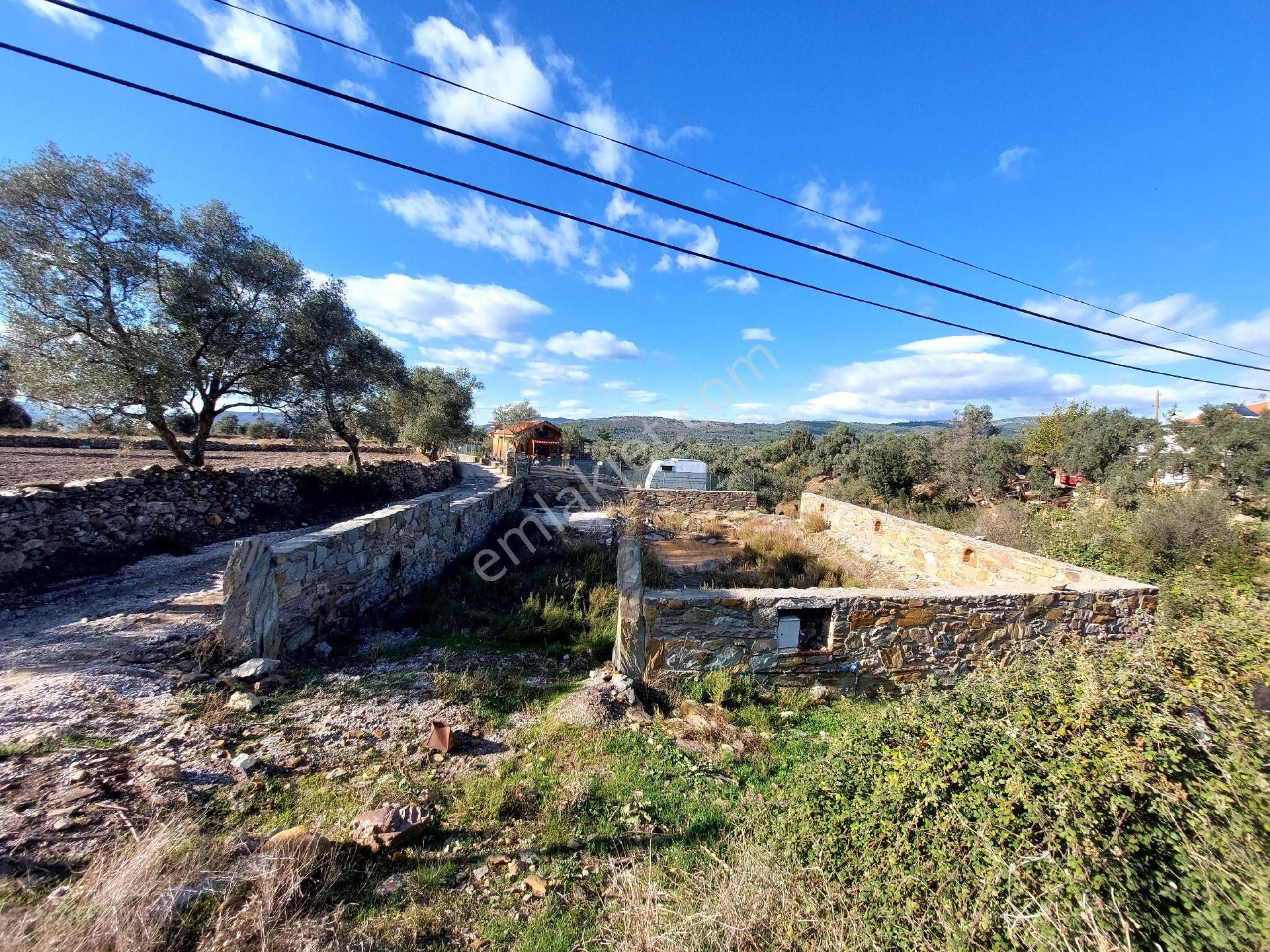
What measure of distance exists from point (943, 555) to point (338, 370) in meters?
13.6

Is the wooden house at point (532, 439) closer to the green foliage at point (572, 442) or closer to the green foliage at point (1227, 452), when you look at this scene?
the green foliage at point (572, 442)

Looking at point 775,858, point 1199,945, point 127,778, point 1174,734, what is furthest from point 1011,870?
point 127,778

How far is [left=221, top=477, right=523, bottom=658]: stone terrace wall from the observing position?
3.50 metres

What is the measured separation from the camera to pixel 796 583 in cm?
708

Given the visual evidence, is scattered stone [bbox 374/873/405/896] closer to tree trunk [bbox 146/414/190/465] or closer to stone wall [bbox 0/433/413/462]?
tree trunk [bbox 146/414/190/465]

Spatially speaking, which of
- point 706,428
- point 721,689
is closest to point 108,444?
point 721,689

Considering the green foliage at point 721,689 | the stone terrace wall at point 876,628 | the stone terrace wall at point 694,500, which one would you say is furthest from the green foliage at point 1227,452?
the green foliage at point 721,689

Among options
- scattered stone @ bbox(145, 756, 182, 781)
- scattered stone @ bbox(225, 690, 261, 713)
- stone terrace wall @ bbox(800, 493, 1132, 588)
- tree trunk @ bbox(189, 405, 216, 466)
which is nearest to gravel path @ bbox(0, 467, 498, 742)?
scattered stone @ bbox(225, 690, 261, 713)

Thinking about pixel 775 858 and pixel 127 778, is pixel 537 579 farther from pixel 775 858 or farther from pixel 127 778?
pixel 775 858

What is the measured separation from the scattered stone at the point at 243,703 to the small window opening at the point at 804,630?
3938mm

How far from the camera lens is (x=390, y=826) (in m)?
2.09

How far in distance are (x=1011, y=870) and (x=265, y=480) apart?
38.9ft

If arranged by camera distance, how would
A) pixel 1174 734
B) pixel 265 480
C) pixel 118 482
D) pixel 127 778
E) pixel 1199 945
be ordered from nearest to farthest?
pixel 1199 945
pixel 1174 734
pixel 127 778
pixel 118 482
pixel 265 480

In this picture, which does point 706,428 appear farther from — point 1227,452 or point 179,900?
point 179,900
